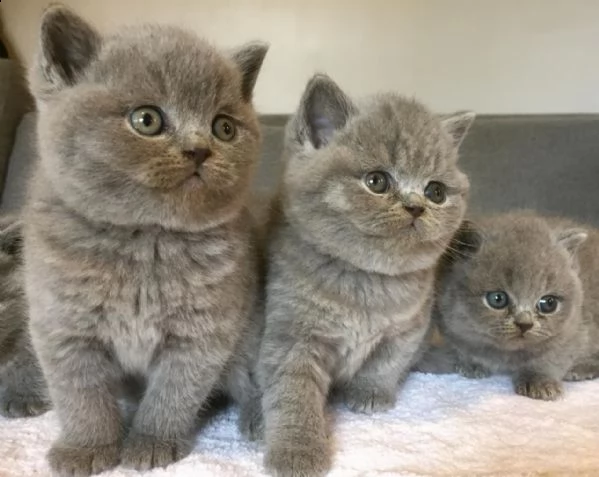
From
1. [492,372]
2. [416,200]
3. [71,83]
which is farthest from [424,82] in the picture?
[71,83]

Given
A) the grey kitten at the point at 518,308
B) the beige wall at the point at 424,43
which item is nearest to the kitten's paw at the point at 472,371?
the grey kitten at the point at 518,308

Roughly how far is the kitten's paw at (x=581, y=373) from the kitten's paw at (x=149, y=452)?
0.84 metres

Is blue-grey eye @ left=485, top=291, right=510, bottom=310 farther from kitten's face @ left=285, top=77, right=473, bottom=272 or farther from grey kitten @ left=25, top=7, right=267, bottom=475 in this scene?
grey kitten @ left=25, top=7, right=267, bottom=475

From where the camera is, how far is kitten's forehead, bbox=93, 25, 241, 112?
86 centimetres

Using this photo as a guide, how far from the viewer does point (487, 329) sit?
1280 millimetres

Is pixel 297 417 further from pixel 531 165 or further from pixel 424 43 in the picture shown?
pixel 424 43

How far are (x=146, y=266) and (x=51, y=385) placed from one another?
233 millimetres

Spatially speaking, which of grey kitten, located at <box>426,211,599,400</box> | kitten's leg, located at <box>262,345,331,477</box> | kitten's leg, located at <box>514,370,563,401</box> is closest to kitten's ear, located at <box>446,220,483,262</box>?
grey kitten, located at <box>426,211,599,400</box>

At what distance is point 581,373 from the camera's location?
1.39 metres

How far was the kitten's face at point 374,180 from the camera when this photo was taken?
1027mm

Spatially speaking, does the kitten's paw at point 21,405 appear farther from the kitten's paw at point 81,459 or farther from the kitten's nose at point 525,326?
the kitten's nose at point 525,326

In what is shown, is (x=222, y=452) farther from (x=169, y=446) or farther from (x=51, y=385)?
(x=51, y=385)

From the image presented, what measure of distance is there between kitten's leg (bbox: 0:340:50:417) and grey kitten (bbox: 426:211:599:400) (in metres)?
0.76

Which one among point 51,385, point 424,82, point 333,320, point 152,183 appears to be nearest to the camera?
point 152,183
